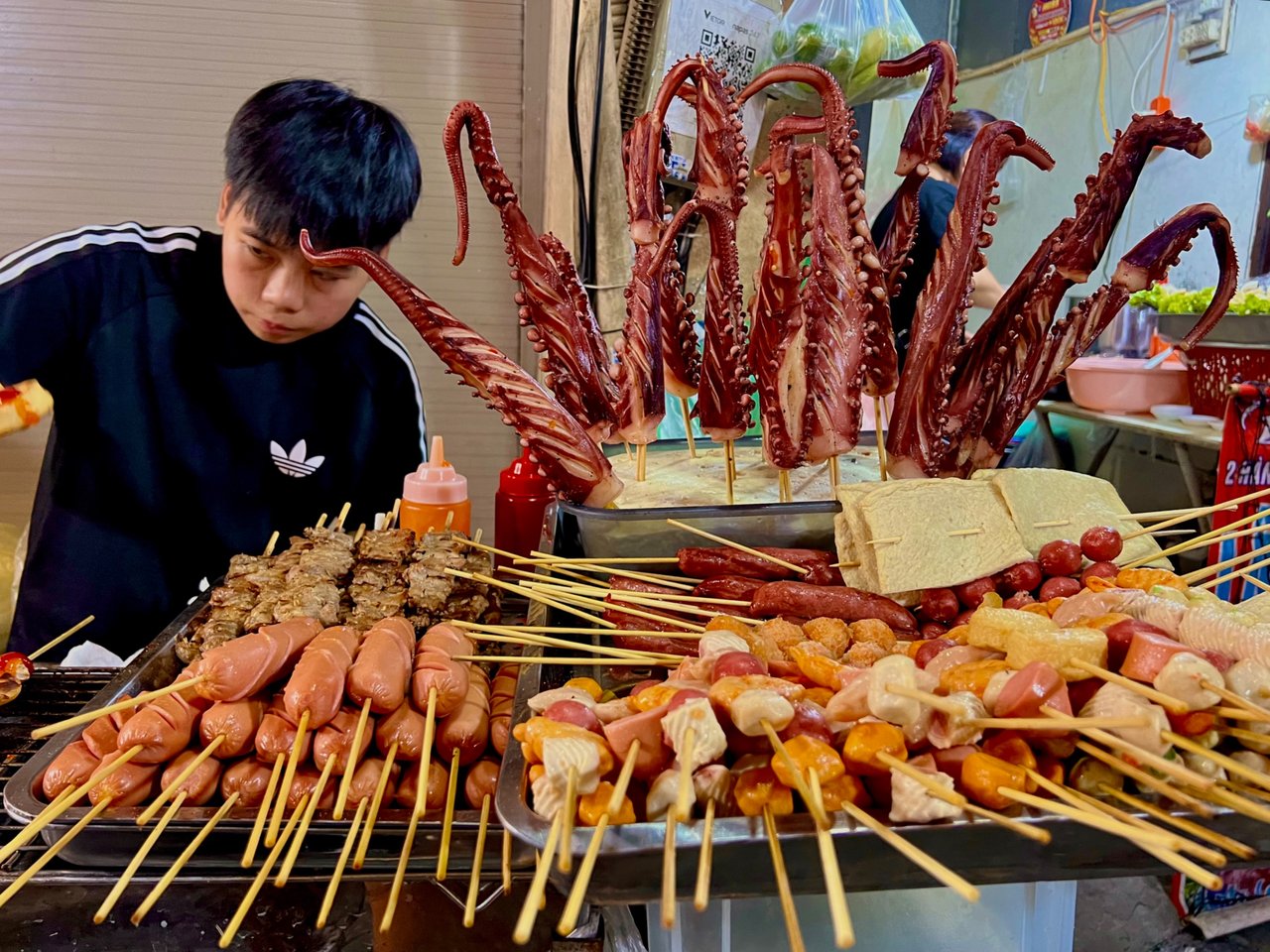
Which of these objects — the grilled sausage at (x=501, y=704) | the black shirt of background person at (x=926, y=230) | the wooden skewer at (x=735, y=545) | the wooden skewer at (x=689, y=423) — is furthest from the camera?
the black shirt of background person at (x=926, y=230)

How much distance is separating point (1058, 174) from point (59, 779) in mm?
7138

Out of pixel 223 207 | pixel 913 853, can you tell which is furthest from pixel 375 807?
pixel 223 207

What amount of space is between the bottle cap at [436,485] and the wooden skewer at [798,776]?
64.1 inches

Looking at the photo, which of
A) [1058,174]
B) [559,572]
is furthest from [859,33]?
[1058,174]

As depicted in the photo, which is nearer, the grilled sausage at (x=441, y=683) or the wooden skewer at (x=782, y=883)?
the wooden skewer at (x=782, y=883)

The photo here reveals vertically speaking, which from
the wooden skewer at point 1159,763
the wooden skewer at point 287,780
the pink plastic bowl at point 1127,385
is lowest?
the wooden skewer at point 287,780

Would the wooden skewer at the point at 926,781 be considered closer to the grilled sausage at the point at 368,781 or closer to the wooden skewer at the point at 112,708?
the grilled sausage at the point at 368,781

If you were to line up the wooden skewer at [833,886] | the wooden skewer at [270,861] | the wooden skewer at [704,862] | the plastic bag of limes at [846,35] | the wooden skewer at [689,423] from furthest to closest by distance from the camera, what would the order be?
the plastic bag of limes at [846,35] < the wooden skewer at [689,423] < the wooden skewer at [270,861] < the wooden skewer at [704,862] < the wooden skewer at [833,886]

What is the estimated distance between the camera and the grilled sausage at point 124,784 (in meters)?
1.23

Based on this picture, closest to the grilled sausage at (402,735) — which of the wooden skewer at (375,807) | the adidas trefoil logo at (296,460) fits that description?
the wooden skewer at (375,807)

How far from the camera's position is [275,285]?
295cm

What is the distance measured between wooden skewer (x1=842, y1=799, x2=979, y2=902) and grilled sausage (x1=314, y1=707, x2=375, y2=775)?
0.80 metres

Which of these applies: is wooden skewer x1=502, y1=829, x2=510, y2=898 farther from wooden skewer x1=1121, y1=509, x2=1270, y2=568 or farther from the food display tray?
wooden skewer x1=1121, y1=509, x2=1270, y2=568

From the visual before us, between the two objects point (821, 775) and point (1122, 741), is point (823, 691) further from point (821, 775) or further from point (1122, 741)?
point (1122, 741)
